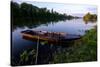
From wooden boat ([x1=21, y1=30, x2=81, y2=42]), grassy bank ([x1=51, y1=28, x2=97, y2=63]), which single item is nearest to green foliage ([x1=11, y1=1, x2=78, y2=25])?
wooden boat ([x1=21, y1=30, x2=81, y2=42])

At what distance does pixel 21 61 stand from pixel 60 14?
714 millimetres

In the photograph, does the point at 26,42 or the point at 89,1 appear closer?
the point at 26,42

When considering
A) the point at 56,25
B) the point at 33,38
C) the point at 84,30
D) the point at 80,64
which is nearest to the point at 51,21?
the point at 56,25

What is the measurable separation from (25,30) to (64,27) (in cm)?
47

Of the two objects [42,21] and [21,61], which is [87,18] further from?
[21,61]

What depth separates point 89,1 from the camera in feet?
7.63

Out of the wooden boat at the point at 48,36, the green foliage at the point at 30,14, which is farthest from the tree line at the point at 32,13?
the wooden boat at the point at 48,36

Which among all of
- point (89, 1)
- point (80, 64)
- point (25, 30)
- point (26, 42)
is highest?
point (89, 1)

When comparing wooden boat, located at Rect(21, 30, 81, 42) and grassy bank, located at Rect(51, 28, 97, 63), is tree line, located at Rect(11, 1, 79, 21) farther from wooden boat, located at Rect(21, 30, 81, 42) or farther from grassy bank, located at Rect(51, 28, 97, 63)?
grassy bank, located at Rect(51, 28, 97, 63)

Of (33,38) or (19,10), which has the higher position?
(19,10)

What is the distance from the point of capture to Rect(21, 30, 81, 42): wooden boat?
2.10 metres

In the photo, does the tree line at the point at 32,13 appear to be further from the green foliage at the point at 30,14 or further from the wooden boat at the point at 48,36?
the wooden boat at the point at 48,36

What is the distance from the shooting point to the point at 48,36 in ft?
7.13

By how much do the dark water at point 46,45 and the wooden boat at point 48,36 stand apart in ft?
0.13
